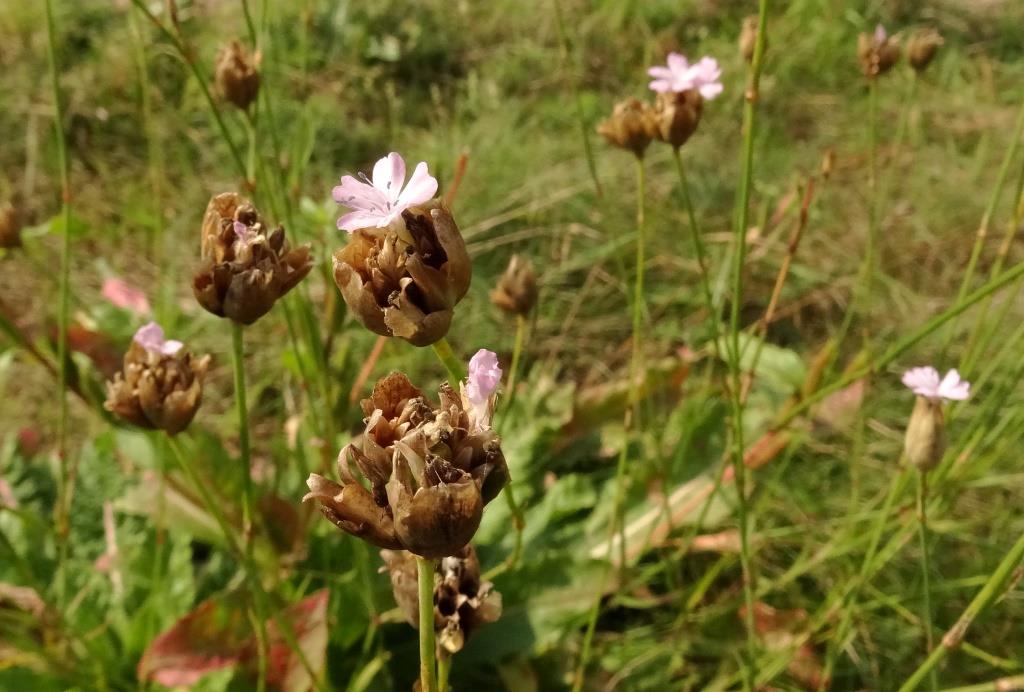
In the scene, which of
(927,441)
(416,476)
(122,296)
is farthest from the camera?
(122,296)

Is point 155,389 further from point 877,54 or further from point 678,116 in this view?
point 877,54

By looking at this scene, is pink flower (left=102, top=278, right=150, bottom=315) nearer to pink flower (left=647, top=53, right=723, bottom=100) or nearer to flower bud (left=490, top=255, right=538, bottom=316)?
flower bud (left=490, top=255, right=538, bottom=316)

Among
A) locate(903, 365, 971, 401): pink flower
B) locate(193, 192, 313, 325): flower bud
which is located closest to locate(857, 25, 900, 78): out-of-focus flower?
locate(903, 365, 971, 401): pink flower

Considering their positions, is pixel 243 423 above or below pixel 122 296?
above

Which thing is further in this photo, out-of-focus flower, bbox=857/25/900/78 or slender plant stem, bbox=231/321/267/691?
out-of-focus flower, bbox=857/25/900/78

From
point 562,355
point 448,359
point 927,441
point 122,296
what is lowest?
point 562,355

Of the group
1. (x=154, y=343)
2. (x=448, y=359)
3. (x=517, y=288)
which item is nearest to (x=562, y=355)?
(x=517, y=288)
